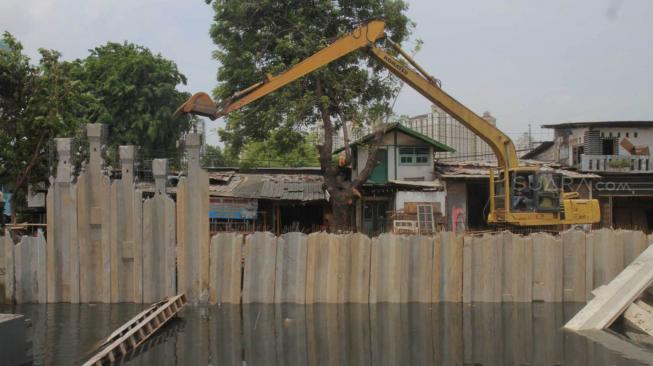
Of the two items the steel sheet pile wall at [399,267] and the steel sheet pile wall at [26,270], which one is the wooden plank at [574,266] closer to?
the steel sheet pile wall at [399,267]

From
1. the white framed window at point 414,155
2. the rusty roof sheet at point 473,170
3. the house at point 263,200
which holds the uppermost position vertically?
the white framed window at point 414,155

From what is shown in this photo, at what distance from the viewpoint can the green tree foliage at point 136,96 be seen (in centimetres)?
3275

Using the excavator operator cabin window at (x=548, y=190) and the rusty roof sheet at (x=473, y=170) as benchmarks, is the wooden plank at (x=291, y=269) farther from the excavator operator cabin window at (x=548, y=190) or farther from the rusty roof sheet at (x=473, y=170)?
the rusty roof sheet at (x=473, y=170)

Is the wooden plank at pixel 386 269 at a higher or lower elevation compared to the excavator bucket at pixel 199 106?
lower

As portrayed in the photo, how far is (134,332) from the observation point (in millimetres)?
9172

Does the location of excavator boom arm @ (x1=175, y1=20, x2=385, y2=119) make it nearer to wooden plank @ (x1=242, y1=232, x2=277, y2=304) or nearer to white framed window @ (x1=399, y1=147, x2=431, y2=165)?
wooden plank @ (x1=242, y1=232, x2=277, y2=304)

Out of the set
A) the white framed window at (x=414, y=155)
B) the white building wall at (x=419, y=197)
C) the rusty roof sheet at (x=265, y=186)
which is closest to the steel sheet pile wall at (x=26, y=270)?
the rusty roof sheet at (x=265, y=186)

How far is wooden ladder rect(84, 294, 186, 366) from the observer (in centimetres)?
834

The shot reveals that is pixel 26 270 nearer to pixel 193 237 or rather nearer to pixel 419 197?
pixel 193 237

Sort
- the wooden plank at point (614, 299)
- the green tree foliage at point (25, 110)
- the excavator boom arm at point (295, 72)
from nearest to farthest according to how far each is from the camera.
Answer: the wooden plank at point (614, 299) < the excavator boom arm at point (295, 72) < the green tree foliage at point (25, 110)

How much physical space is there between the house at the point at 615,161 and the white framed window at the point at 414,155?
7106 mm

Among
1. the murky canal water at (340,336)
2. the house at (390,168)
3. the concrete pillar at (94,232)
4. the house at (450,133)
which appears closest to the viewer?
the murky canal water at (340,336)

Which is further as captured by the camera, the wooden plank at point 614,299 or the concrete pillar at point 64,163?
the concrete pillar at point 64,163

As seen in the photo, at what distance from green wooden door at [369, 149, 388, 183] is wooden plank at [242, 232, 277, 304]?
1659 cm
